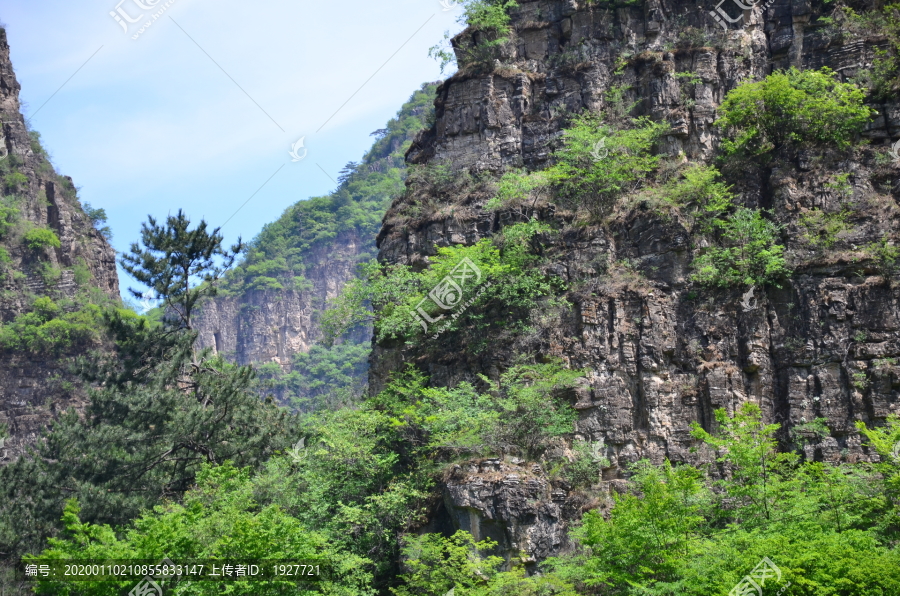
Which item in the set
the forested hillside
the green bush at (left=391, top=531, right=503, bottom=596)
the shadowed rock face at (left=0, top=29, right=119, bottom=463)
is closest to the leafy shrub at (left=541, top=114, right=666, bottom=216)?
the green bush at (left=391, top=531, right=503, bottom=596)

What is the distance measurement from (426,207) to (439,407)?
8104mm

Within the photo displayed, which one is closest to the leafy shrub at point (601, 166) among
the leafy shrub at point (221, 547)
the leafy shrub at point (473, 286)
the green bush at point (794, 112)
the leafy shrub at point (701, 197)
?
the leafy shrub at point (701, 197)

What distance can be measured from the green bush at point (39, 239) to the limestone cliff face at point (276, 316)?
133ft

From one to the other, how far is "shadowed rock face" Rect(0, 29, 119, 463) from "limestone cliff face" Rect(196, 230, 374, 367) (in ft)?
121

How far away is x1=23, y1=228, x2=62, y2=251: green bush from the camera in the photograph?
161ft

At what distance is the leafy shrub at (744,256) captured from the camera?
24.9 meters

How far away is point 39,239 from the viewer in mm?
49062

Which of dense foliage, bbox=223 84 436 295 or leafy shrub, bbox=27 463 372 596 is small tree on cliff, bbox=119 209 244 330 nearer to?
leafy shrub, bbox=27 463 372 596

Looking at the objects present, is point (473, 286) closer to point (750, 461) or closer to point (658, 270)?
point (658, 270)

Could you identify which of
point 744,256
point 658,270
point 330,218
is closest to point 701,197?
point 744,256

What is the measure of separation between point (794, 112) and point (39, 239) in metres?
38.0

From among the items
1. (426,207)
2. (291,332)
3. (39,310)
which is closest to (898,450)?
(426,207)

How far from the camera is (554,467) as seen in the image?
23.3 meters

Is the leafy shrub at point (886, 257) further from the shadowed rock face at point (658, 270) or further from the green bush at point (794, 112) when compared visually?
the green bush at point (794, 112)
